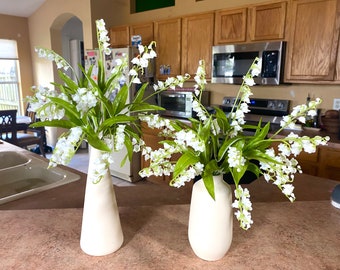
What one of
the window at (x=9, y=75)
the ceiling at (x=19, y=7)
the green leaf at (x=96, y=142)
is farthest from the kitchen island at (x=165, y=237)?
the window at (x=9, y=75)

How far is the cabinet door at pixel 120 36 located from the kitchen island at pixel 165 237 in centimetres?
310

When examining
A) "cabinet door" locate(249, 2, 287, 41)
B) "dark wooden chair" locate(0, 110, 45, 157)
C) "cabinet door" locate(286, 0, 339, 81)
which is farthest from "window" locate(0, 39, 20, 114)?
"cabinet door" locate(286, 0, 339, 81)

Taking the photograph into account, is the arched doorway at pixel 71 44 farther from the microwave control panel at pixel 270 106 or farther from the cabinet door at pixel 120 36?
the microwave control panel at pixel 270 106

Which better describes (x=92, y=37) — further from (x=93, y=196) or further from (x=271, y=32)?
(x=93, y=196)

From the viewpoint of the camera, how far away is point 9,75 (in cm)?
540

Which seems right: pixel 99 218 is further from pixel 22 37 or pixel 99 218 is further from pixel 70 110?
pixel 22 37

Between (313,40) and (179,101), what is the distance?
160cm

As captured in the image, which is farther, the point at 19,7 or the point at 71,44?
the point at 71,44

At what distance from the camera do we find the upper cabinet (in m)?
2.65

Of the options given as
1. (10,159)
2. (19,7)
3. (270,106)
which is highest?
(19,7)

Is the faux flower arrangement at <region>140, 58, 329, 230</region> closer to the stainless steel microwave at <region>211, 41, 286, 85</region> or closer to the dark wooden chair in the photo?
the stainless steel microwave at <region>211, 41, 286, 85</region>

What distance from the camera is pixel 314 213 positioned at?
3.45ft

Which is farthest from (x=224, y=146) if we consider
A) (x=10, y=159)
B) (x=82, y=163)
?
(x=82, y=163)

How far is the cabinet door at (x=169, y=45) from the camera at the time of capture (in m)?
3.44
